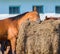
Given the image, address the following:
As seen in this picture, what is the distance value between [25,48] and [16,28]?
10.1ft

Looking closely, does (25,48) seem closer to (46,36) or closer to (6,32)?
(46,36)

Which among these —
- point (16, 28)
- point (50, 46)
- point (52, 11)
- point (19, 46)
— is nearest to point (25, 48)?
point (19, 46)

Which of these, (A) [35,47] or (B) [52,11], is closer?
(A) [35,47]

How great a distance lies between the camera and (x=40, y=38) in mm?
5852

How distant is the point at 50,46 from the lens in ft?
19.0

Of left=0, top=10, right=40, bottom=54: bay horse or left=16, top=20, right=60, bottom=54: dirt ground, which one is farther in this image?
left=0, top=10, right=40, bottom=54: bay horse

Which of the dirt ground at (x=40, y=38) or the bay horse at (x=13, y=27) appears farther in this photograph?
the bay horse at (x=13, y=27)

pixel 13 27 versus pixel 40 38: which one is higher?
pixel 40 38

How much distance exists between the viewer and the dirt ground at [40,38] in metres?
5.77

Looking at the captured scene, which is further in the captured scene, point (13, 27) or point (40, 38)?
point (13, 27)

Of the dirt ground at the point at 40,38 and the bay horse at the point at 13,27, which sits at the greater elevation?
the dirt ground at the point at 40,38

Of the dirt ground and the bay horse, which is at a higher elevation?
the dirt ground

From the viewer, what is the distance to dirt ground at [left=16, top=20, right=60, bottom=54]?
18.9 ft

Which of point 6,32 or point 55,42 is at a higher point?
point 55,42
